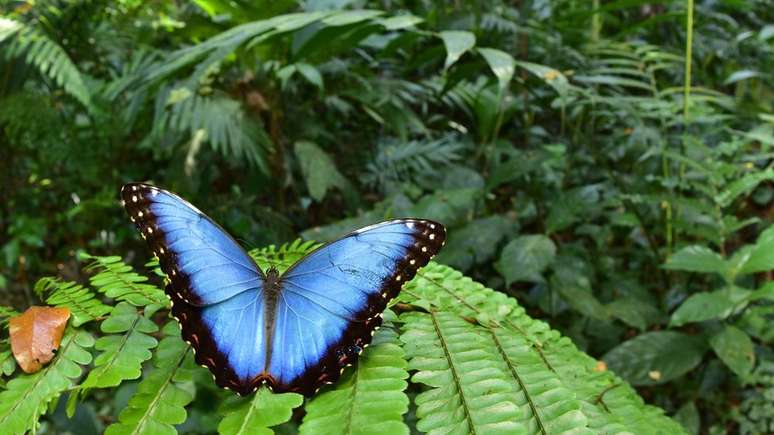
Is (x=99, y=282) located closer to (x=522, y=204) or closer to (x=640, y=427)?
(x=640, y=427)

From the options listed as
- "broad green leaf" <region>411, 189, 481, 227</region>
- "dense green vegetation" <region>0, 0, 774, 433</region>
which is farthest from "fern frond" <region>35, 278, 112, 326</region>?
"broad green leaf" <region>411, 189, 481, 227</region>

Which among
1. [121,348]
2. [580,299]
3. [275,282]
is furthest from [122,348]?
[580,299]

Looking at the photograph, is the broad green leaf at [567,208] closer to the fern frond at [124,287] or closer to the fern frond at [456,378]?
the fern frond at [456,378]

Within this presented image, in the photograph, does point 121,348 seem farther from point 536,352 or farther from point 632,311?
point 632,311

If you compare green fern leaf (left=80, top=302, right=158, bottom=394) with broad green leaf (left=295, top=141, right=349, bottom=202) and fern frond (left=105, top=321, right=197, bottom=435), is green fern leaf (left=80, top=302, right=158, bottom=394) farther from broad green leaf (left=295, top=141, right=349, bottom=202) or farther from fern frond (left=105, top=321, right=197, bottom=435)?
broad green leaf (left=295, top=141, right=349, bottom=202)

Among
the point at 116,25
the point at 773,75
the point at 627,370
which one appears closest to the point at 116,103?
the point at 116,25
